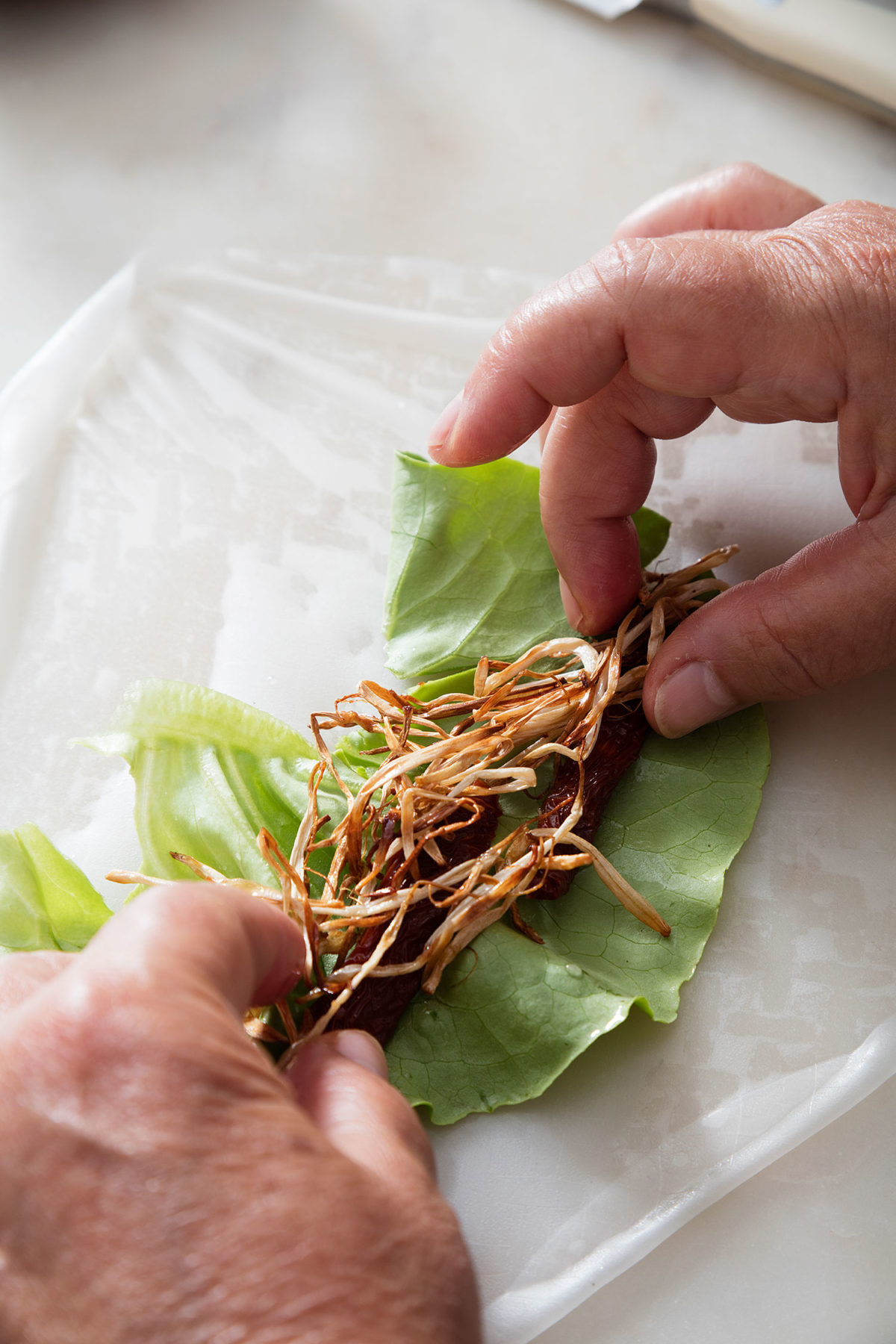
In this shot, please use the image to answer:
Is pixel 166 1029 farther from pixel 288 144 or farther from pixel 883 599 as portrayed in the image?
pixel 288 144

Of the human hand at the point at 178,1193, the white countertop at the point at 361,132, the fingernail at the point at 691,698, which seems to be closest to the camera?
the human hand at the point at 178,1193

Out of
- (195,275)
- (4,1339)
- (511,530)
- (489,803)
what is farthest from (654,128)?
(4,1339)

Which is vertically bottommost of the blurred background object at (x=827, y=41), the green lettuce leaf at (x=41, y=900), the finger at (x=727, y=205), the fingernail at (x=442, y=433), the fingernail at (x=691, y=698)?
the green lettuce leaf at (x=41, y=900)

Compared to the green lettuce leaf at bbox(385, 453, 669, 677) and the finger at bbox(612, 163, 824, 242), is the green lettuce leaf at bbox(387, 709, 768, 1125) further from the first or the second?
the finger at bbox(612, 163, 824, 242)

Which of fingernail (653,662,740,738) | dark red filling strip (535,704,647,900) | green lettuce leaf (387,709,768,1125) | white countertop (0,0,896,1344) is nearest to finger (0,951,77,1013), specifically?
green lettuce leaf (387,709,768,1125)

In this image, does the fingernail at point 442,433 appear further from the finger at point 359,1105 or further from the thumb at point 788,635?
the finger at point 359,1105

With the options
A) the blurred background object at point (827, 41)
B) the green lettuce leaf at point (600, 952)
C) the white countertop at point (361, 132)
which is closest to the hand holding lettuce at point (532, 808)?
the green lettuce leaf at point (600, 952)
